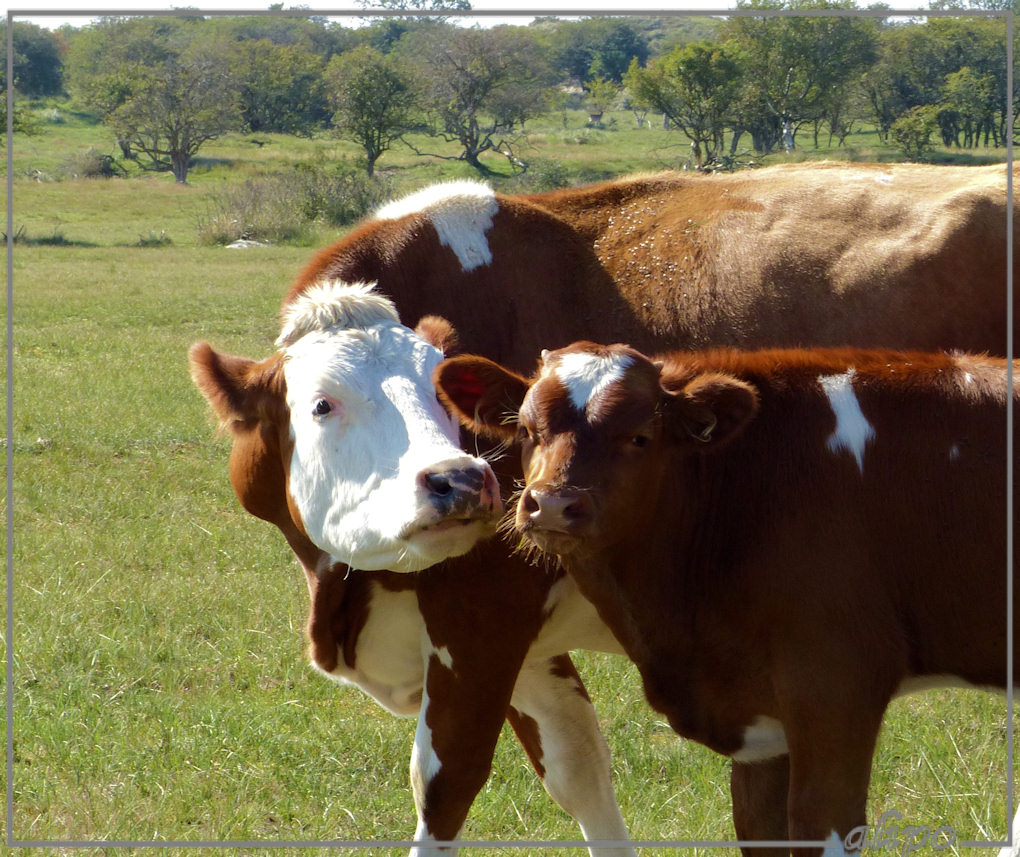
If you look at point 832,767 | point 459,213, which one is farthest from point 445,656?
point 459,213

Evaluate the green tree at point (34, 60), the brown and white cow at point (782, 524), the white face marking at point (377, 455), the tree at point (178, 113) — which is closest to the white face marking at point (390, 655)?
the white face marking at point (377, 455)

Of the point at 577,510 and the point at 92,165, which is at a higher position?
the point at 92,165

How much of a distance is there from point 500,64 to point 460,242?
2.35 feet

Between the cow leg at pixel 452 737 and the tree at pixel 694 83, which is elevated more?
the tree at pixel 694 83

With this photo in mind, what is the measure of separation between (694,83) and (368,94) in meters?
1.11

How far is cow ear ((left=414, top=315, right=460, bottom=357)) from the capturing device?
3.89 metres

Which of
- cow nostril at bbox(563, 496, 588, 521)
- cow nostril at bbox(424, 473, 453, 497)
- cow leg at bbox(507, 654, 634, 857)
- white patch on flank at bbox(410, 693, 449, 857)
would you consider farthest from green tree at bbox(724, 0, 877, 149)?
white patch on flank at bbox(410, 693, 449, 857)

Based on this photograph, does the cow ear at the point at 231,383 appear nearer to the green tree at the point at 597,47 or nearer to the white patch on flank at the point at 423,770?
the white patch on flank at the point at 423,770

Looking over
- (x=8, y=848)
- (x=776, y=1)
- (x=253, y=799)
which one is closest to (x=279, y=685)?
(x=253, y=799)

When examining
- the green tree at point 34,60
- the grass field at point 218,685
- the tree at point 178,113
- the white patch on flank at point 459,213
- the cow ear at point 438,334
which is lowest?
the grass field at point 218,685

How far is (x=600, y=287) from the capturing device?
455 cm

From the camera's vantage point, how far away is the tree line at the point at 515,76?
12.7ft

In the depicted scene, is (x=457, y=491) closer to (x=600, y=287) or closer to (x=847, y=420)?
(x=847, y=420)

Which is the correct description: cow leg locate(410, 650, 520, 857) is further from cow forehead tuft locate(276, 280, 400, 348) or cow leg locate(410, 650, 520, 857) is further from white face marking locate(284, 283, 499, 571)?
cow forehead tuft locate(276, 280, 400, 348)
